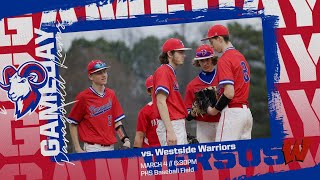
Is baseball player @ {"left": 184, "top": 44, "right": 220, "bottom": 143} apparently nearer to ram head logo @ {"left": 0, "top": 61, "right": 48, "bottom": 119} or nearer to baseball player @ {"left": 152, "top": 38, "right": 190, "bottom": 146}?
baseball player @ {"left": 152, "top": 38, "right": 190, "bottom": 146}

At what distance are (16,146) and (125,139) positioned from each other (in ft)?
4.52

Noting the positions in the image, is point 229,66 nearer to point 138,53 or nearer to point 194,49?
point 194,49

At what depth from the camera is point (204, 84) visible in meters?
15.5

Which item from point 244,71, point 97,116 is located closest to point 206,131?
point 244,71

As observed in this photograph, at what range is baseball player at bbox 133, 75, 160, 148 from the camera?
15.5 metres

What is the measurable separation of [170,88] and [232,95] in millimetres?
717

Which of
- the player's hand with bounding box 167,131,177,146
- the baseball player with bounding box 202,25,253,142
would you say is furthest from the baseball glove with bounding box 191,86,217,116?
the player's hand with bounding box 167,131,177,146

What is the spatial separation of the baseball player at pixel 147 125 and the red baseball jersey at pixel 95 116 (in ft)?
1.05

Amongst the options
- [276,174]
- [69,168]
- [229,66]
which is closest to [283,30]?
[229,66]

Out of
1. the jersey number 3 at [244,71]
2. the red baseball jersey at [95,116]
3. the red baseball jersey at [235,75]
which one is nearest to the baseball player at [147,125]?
the red baseball jersey at [95,116]

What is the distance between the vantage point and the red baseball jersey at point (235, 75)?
49.0ft

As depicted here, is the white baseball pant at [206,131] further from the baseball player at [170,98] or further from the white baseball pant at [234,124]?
the baseball player at [170,98]

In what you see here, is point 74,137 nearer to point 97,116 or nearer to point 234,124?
point 97,116

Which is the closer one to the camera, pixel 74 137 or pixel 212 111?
pixel 212 111
